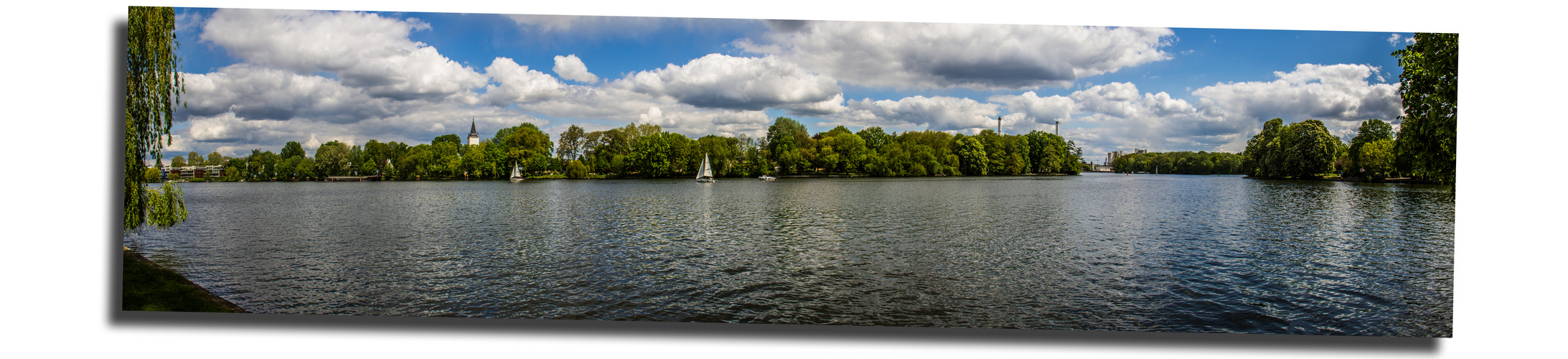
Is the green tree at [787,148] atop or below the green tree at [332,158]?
atop

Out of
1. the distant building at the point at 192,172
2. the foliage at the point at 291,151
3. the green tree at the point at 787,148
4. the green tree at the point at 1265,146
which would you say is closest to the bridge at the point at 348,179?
the foliage at the point at 291,151

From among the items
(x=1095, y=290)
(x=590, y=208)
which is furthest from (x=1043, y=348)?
(x=590, y=208)

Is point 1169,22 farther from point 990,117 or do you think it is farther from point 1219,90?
point 990,117

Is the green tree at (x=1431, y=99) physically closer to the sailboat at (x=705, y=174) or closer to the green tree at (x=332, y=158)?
the green tree at (x=332, y=158)

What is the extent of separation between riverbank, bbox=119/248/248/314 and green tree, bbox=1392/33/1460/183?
14617mm

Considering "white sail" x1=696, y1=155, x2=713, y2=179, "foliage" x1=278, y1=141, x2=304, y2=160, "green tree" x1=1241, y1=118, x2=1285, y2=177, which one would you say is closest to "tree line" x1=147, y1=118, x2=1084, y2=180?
"white sail" x1=696, y1=155, x2=713, y2=179

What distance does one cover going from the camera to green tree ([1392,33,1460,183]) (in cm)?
730

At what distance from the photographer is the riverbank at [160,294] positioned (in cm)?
777

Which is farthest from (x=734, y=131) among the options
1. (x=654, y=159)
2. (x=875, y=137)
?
(x=875, y=137)

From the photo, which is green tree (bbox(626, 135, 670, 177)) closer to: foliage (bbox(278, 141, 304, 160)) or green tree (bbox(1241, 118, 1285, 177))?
green tree (bbox(1241, 118, 1285, 177))

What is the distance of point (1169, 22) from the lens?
23.7 ft

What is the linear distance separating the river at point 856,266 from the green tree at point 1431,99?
196 centimetres

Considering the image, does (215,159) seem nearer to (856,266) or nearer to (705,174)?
(856,266)

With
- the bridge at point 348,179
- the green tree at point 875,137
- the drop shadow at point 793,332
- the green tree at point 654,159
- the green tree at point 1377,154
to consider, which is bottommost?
the drop shadow at point 793,332
